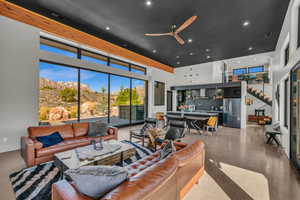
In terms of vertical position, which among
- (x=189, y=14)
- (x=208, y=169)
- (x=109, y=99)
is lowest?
(x=208, y=169)

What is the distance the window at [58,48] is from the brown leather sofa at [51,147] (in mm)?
2971

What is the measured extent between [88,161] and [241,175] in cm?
300

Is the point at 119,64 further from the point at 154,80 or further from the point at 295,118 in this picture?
the point at 295,118

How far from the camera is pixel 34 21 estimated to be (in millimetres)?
4168

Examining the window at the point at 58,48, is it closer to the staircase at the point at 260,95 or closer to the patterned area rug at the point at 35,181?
the patterned area rug at the point at 35,181

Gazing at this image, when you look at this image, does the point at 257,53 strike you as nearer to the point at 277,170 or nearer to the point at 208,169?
the point at 277,170

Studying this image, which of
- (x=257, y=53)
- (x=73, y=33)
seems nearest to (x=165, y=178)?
(x=73, y=33)

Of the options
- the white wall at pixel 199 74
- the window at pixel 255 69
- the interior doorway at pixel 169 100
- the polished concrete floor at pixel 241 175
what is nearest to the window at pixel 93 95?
the polished concrete floor at pixel 241 175

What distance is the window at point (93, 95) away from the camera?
19.2ft

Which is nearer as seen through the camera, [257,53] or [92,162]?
[92,162]

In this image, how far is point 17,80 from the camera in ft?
13.2

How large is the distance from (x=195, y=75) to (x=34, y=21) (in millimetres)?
9395

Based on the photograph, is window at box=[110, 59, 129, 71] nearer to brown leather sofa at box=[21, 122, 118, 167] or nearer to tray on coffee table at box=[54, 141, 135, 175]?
brown leather sofa at box=[21, 122, 118, 167]

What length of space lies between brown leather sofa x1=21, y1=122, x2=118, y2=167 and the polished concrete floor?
39 centimetres
